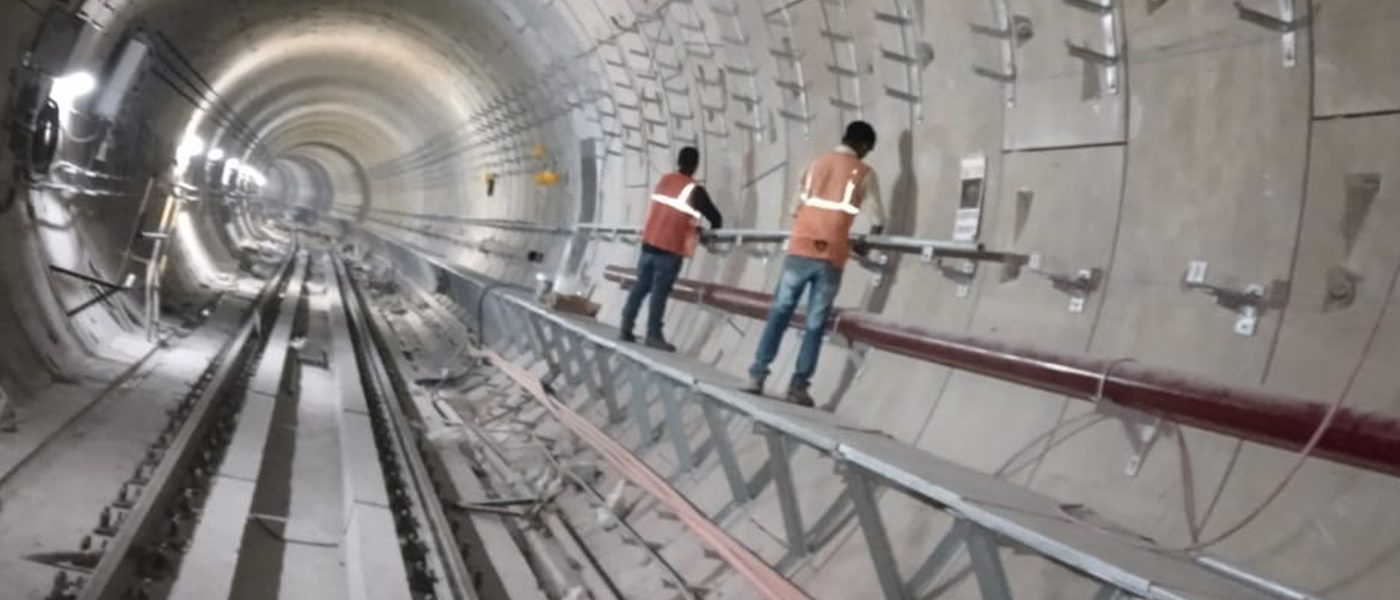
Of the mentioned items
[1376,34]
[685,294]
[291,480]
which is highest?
[1376,34]

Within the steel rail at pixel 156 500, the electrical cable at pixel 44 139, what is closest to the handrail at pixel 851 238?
the steel rail at pixel 156 500

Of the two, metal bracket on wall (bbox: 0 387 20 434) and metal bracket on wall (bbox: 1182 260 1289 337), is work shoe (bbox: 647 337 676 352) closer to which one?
metal bracket on wall (bbox: 0 387 20 434)

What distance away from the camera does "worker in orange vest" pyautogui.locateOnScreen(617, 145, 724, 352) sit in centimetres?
884

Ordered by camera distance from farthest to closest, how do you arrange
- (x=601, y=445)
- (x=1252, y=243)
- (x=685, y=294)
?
1. (x=685, y=294)
2. (x=601, y=445)
3. (x=1252, y=243)

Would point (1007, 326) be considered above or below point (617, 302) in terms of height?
above

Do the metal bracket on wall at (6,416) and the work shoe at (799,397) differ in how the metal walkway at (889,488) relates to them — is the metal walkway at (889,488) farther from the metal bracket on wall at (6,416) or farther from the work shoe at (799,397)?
the metal bracket on wall at (6,416)

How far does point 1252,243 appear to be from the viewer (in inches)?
169

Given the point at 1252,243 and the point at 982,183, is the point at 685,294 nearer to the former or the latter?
the point at 982,183

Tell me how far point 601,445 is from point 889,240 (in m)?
2.77

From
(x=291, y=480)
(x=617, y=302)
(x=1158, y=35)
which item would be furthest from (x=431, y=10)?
(x=1158, y=35)

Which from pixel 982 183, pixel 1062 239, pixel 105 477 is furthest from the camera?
pixel 105 477

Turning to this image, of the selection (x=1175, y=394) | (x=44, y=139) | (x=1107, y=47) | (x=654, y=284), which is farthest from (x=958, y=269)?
(x=44, y=139)

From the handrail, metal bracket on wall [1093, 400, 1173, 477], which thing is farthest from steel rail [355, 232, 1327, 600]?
the handrail

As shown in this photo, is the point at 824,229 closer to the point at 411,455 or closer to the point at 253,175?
the point at 411,455
